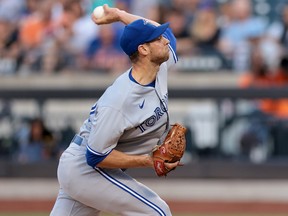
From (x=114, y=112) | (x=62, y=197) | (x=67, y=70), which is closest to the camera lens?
(x=114, y=112)

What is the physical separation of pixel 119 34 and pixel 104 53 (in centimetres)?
35

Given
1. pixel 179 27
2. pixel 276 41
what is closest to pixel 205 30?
pixel 179 27

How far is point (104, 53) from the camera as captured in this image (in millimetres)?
12203

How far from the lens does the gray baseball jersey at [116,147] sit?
17.1ft

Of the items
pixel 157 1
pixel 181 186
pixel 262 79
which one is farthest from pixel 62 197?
pixel 157 1

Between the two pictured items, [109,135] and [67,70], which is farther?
[67,70]

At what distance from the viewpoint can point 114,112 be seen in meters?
5.19

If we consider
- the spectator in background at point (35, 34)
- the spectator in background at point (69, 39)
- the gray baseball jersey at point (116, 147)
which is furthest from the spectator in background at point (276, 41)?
the gray baseball jersey at point (116, 147)

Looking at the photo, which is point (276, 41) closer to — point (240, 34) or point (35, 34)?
point (240, 34)

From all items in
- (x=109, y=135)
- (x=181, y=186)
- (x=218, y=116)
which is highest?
(x=109, y=135)

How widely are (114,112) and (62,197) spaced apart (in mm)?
788

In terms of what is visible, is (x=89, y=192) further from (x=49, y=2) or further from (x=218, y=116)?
(x=49, y=2)

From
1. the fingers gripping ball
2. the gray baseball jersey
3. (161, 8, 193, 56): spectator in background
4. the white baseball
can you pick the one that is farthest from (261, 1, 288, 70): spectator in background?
the fingers gripping ball

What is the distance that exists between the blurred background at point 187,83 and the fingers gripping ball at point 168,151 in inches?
195
